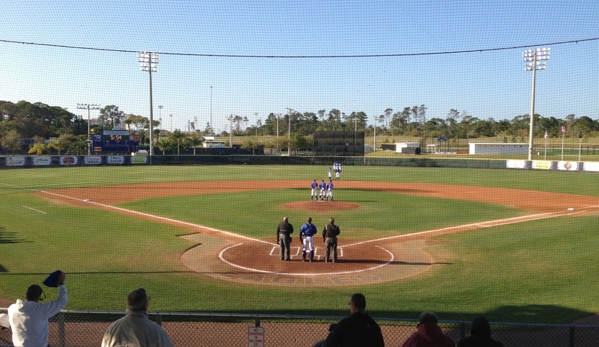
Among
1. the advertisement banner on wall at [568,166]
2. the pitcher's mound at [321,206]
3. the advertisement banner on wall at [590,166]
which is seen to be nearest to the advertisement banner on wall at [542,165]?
the advertisement banner on wall at [568,166]

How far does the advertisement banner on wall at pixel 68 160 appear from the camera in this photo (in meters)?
59.2

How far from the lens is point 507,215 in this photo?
24.1m

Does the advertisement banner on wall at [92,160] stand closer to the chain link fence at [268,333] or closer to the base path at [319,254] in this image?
the base path at [319,254]

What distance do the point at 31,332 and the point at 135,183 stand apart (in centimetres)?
3820

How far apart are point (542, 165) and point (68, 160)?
52531mm

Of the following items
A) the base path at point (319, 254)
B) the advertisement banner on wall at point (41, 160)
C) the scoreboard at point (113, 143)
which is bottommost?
the base path at point (319, 254)

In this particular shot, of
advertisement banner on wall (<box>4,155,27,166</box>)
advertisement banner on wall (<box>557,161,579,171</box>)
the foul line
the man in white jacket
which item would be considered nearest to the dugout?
advertisement banner on wall (<box>557,161,579,171</box>)

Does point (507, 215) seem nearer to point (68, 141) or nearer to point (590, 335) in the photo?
point (590, 335)

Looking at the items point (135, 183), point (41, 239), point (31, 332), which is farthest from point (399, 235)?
point (135, 183)

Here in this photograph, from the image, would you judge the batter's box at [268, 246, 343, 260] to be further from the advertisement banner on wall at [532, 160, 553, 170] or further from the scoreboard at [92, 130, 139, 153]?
the scoreboard at [92, 130, 139, 153]

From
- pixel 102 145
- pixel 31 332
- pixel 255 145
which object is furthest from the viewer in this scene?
pixel 255 145

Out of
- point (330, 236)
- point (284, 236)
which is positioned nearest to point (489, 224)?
point (330, 236)

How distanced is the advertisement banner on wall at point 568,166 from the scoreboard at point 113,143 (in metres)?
49.7

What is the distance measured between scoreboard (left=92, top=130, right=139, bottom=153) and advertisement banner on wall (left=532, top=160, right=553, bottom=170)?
47659mm
